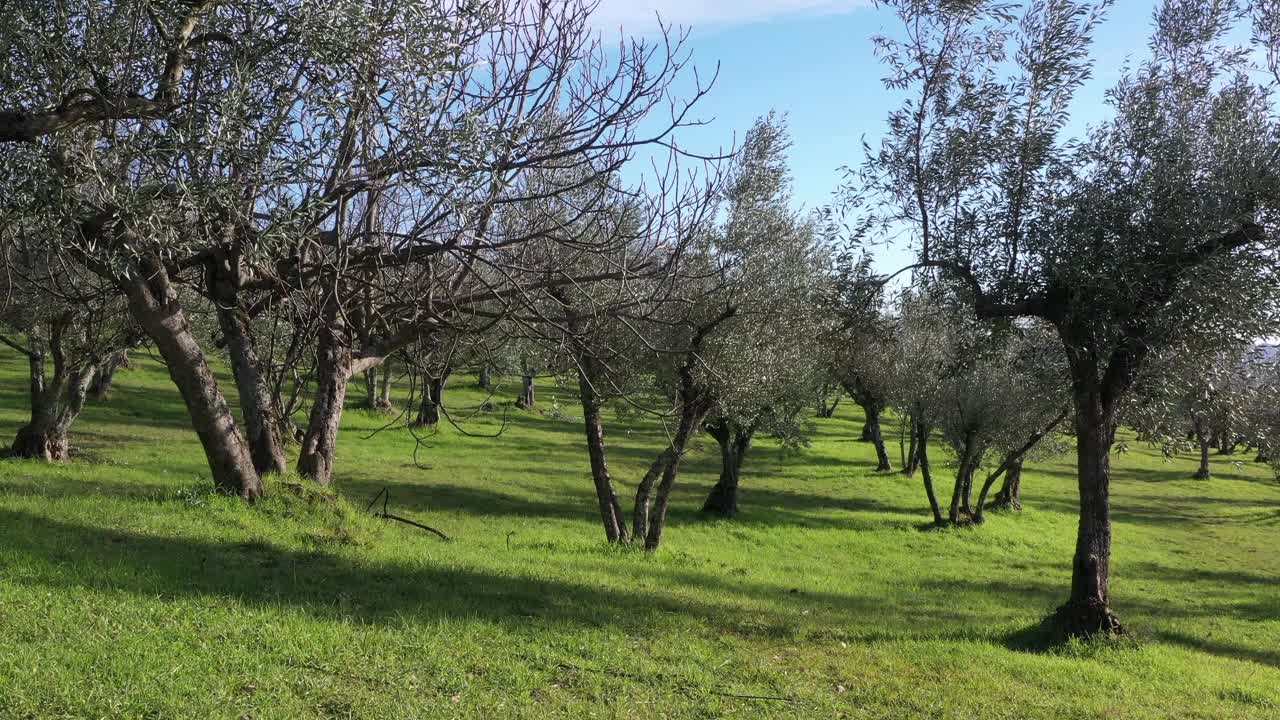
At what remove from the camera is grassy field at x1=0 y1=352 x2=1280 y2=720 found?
7602mm

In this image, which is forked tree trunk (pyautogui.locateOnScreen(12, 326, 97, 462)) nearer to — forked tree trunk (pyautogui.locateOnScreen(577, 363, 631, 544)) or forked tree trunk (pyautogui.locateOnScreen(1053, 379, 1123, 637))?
forked tree trunk (pyautogui.locateOnScreen(577, 363, 631, 544))

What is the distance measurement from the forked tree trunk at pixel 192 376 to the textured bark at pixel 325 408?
4.76 feet

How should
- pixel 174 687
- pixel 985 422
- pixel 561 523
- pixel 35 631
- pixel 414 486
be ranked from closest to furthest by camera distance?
1. pixel 174 687
2. pixel 35 631
3. pixel 561 523
4. pixel 414 486
5. pixel 985 422

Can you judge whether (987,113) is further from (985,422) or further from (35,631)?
(985,422)

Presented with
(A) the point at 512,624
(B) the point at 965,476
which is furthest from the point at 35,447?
(B) the point at 965,476

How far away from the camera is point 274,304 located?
1240cm

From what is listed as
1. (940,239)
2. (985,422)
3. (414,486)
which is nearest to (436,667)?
(940,239)

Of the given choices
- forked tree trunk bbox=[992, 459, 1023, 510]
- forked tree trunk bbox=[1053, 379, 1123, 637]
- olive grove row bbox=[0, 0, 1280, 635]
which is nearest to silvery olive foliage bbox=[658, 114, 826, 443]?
olive grove row bbox=[0, 0, 1280, 635]

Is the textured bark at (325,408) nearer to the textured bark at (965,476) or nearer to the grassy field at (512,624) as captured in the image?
the grassy field at (512,624)

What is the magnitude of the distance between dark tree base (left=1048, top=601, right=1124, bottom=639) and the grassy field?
0.27 meters

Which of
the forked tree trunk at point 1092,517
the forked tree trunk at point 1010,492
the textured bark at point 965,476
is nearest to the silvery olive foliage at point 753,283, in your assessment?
the forked tree trunk at point 1092,517

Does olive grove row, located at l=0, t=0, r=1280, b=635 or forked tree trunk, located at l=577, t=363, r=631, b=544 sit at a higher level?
olive grove row, located at l=0, t=0, r=1280, b=635

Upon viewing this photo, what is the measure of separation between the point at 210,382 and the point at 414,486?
18679 mm

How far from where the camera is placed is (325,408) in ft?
47.4
